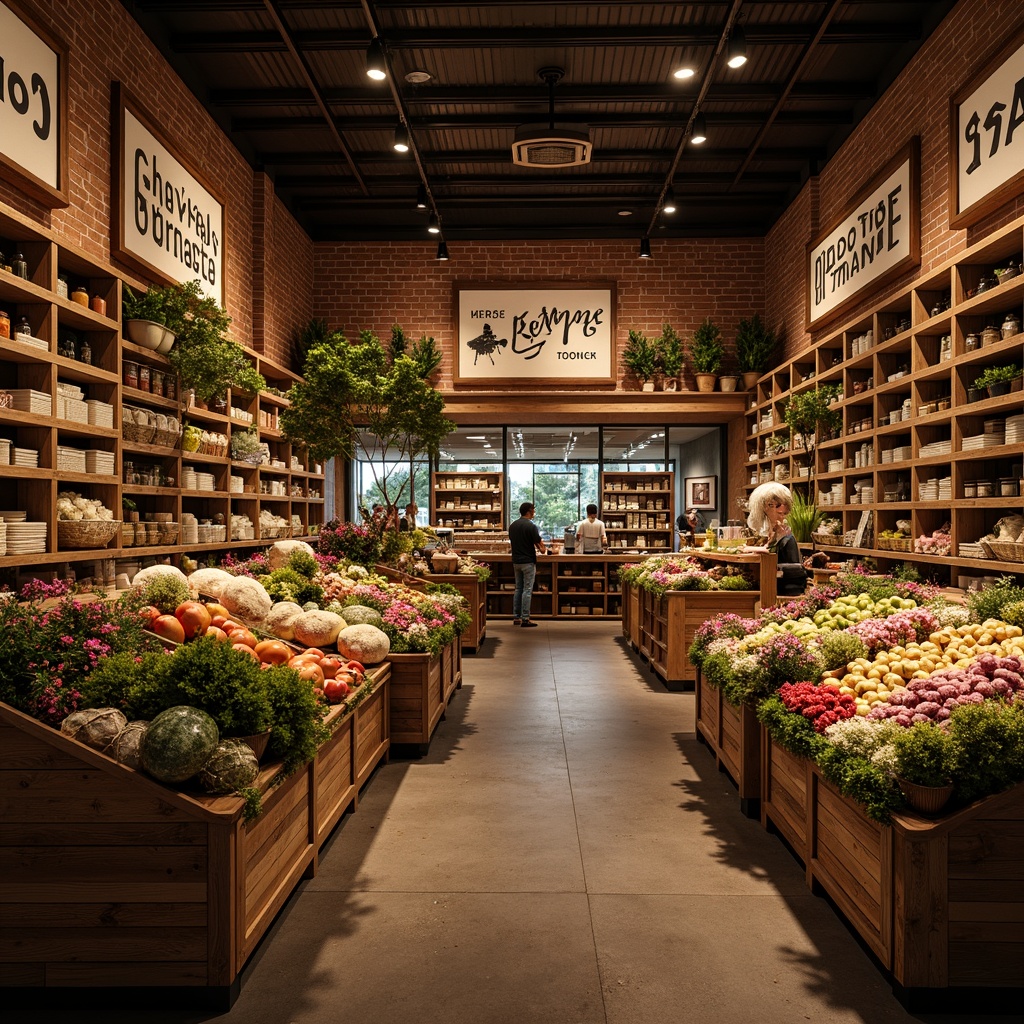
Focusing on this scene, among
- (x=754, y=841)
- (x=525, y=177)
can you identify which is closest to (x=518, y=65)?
(x=525, y=177)

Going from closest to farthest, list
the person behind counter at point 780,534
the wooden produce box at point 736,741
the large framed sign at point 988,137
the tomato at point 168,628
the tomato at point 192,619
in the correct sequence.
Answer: the tomato at point 168,628, the tomato at point 192,619, the wooden produce box at point 736,741, the large framed sign at point 988,137, the person behind counter at point 780,534

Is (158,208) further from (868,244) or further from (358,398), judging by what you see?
(868,244)

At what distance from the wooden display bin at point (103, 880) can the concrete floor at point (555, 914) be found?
5.2 inches

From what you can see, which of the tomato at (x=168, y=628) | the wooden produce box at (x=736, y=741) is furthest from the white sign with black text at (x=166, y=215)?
→ the wooden produce box at (x=736, y=741)

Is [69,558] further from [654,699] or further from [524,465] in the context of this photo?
[524,465]

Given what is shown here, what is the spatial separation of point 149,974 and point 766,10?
778 centimetres

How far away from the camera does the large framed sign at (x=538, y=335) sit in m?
12.7

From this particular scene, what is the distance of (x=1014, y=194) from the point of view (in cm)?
577

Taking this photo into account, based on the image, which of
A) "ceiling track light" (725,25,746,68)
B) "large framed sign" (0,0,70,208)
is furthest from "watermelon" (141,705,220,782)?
"ceiling track light" (725,25,746,68)

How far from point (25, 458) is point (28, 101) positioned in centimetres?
223

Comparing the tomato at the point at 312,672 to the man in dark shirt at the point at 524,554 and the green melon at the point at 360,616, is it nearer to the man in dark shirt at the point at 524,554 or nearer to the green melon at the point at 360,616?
the green melon at the point at 360,616

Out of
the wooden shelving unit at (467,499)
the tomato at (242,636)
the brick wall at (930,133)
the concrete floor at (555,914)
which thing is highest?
the brick wall at (930,133)

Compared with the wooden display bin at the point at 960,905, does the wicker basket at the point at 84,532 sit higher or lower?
higher

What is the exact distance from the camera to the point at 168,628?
3.81 metres
